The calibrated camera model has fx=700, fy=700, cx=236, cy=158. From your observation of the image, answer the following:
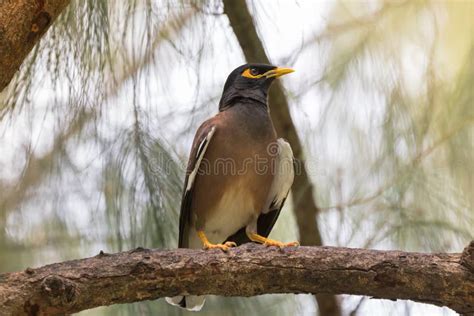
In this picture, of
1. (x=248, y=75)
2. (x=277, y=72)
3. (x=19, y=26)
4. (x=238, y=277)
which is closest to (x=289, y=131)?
(x=277, y=72)

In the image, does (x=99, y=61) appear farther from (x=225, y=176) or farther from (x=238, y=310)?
(x=238, y=310)

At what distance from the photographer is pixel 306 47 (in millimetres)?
4660

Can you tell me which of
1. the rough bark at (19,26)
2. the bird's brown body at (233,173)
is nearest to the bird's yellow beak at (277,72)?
the bird's brown body at (233,173)

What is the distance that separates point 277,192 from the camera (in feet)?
16.2

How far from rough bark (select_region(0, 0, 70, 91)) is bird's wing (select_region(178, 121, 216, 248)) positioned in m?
1.60

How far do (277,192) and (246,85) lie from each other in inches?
33.6

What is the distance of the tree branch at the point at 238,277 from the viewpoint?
9.52 feet

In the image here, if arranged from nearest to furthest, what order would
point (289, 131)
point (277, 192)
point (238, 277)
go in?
point (238, 277), point (289, 131), point (277, 192)

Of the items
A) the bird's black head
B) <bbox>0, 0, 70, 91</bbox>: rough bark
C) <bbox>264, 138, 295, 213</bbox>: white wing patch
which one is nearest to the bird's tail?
<bbox>264, 138, 295, 213</bbox>: white wing patch

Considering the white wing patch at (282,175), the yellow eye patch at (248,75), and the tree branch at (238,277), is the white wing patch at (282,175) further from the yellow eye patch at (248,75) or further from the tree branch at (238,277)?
the tree branch at (238,277)

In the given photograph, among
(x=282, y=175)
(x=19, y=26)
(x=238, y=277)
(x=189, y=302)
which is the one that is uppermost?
(x=19, y=26)

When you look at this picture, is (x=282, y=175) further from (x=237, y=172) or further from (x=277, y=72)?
(x=277, y=72)

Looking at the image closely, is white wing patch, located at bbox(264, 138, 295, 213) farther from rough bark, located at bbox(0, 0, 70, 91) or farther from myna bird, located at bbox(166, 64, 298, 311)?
rough bark, located at bbox(0, 0, 70, 91)

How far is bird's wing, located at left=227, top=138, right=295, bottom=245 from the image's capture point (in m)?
4.77
